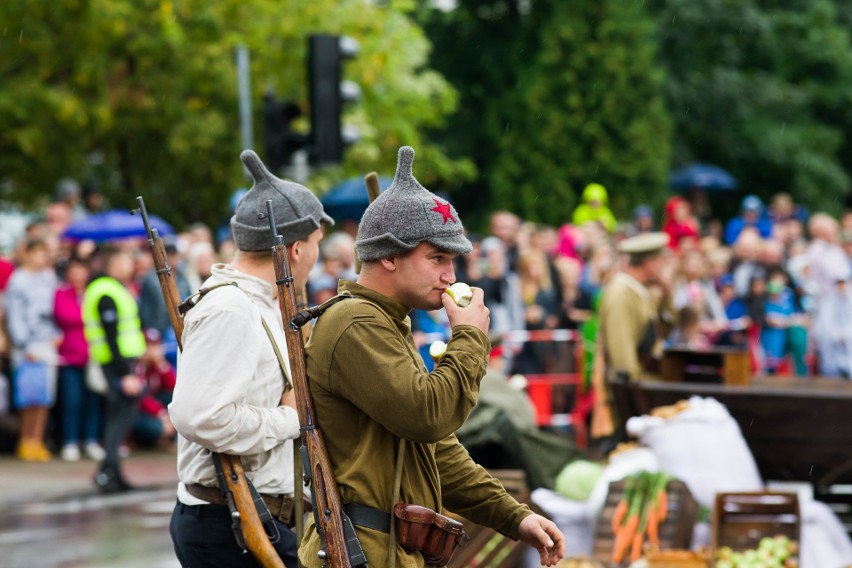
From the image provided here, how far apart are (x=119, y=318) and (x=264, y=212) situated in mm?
8259

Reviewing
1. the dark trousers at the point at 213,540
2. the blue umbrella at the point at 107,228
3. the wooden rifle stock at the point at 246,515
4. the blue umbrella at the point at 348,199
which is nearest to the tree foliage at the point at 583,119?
the blue umbrella at the point at 348,199

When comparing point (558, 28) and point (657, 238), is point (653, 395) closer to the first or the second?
point (657, 238)

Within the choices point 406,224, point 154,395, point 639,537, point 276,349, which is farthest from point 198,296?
point 154,395

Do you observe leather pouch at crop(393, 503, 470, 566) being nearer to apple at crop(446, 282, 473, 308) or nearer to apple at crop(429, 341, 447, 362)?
apple at crop(429, 341, 447, 362)

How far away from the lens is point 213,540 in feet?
16.1

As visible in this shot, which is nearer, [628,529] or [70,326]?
[628,529]

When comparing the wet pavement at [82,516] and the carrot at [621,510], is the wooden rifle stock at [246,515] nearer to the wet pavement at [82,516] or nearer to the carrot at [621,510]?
the carrot at [621,510]

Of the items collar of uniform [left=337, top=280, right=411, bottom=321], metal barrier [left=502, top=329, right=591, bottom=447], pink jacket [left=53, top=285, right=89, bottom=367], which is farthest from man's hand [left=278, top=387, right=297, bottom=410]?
metal barrier [left=502, top=329, right=591, bottom=447]

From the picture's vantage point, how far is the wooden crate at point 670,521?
329 inches

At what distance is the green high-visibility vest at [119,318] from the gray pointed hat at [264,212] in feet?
26.6

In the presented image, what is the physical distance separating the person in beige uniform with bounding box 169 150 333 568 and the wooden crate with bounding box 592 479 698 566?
3664mm

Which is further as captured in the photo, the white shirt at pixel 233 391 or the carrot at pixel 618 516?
the carrot at pixel 618 516

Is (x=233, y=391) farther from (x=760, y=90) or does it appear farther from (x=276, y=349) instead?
(x=760, y=90)

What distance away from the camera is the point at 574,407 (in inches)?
629
